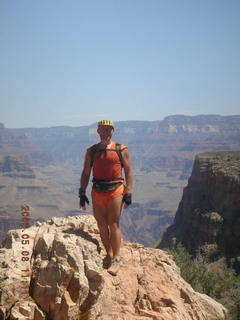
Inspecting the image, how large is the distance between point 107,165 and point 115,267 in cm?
148

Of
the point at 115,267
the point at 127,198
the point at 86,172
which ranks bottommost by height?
the point at 115,267

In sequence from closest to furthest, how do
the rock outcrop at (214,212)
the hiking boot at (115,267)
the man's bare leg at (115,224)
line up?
the hiking boot at (115,267) → the man's bare leg at (115,224) → the rock outcrop at (214,212)

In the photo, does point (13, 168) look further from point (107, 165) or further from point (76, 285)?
point (76, 285)

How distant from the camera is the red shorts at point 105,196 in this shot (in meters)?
5.59

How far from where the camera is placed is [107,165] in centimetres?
558

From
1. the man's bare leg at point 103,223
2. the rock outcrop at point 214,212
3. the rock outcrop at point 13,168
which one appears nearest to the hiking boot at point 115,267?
the man's bare leg at point 103,223

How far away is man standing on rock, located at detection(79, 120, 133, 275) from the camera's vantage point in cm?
558

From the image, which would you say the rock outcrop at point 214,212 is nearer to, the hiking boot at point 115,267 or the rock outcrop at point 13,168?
the hiking boot at point 115,267

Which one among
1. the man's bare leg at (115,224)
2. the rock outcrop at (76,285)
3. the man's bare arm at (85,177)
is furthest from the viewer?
the man's bare arm at (85,177)

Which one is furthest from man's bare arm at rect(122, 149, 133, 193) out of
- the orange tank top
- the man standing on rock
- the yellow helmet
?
the yellow helmet

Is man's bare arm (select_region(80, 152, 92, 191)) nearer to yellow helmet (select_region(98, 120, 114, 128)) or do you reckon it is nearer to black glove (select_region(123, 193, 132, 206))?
yellow helmet (select_region(98, 120, 114, 128))

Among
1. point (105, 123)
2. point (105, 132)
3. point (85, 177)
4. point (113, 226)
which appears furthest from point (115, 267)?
point (105, 123)

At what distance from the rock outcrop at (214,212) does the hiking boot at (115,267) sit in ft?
83.8

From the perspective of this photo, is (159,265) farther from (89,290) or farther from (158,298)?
(89,290)
